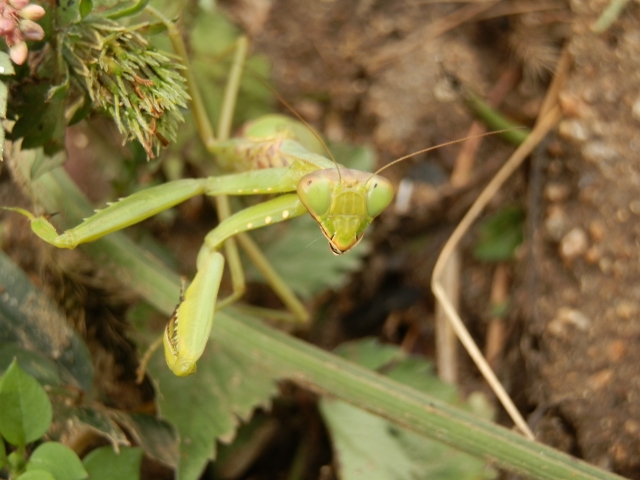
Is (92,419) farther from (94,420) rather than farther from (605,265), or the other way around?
(605,265)

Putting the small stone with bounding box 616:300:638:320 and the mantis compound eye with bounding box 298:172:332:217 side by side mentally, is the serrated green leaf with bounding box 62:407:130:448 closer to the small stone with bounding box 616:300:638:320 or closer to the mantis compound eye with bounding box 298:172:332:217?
the mantis compound eye with bounding box 298:172:332:217

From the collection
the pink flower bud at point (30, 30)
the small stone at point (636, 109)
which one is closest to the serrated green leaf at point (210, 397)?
the pink flower bud at point (30, 30)

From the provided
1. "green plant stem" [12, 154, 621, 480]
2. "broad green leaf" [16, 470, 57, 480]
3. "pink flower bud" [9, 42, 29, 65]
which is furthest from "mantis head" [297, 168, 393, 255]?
"broad green leaf" [16, 470, 57, 480]

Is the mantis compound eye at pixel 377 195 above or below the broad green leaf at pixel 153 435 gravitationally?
above

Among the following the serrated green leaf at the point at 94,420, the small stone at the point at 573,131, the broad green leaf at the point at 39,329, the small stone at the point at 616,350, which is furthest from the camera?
the small stone at the point at 573,131

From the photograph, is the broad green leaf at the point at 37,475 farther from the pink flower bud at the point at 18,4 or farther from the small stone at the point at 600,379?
the small stone at the point at 600,379

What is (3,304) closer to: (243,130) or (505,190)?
(243,130)
